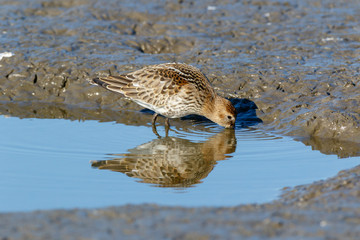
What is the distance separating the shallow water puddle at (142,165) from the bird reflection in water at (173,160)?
1 centimetres

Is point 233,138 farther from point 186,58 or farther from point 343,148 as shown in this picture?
point 186,58

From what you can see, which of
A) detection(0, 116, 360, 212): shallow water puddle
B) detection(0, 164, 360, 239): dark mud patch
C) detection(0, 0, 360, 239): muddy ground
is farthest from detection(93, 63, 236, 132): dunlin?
detection(0, 164, 360, 239): dark mud patch

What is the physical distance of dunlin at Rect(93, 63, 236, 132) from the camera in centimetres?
1002

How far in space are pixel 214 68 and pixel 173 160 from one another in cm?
349

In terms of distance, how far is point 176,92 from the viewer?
394 inches

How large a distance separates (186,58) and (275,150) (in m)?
3.84

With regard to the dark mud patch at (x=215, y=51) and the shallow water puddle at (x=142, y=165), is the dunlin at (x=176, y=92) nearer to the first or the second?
the shallow water puddle at (x=142, y=165)

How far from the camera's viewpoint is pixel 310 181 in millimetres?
7641

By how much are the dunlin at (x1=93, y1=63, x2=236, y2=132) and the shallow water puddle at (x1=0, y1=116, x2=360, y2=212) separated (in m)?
0.39

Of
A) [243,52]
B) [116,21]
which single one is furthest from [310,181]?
[116,21]

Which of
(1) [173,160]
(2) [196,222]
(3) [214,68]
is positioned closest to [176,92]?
(1) [173,160]

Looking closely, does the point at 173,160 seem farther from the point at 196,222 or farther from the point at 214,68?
the point at 214,68

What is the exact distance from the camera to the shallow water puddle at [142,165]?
7105 millimetres

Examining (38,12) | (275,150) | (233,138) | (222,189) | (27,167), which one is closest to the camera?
(222,189)
